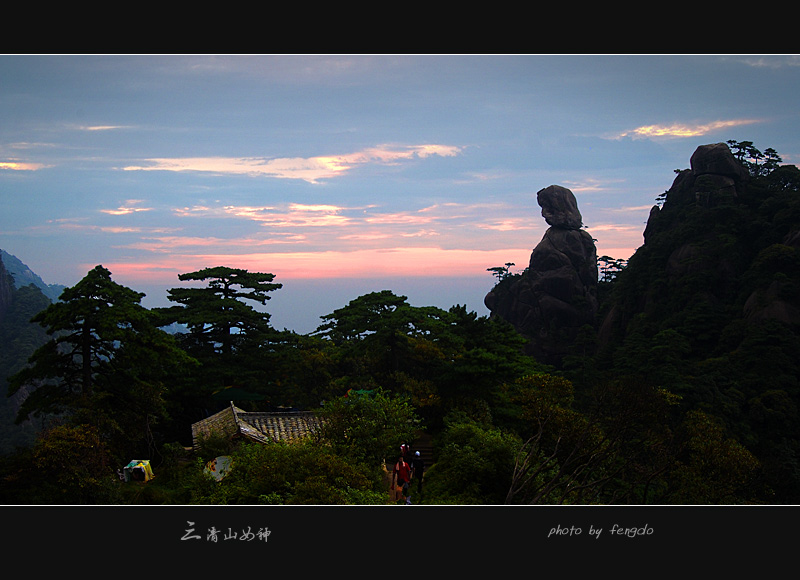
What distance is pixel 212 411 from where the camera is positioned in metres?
17.6

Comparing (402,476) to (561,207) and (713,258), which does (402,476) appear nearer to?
(713,258)

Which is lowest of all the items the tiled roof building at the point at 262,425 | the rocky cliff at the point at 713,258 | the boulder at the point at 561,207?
the tiled roof building at the point at 262,425

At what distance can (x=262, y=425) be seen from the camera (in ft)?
37.7

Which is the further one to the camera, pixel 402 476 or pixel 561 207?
pixel 561 207

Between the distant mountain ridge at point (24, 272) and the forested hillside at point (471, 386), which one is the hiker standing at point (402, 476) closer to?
the forested hillside at point (471, 386)

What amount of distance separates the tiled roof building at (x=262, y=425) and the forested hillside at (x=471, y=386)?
1.70ft

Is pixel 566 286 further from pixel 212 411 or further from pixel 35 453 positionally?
pixel 35 453

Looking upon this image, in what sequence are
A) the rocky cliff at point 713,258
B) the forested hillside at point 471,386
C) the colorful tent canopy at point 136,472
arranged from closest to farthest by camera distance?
the forested hillside at point 471,386, the colorful tent canopy at point 136,472, the rocky cliff at point 713,258

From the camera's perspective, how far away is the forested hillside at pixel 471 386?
8297 mm

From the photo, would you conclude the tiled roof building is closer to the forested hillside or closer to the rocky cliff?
→ the forested hillside

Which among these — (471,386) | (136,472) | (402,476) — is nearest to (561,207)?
(471,386)

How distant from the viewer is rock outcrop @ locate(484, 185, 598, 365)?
36000mm

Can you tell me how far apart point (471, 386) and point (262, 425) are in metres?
6.19

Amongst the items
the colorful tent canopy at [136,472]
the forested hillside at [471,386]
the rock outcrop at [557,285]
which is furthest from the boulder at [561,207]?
the colorful tent canopy at [136,472]
